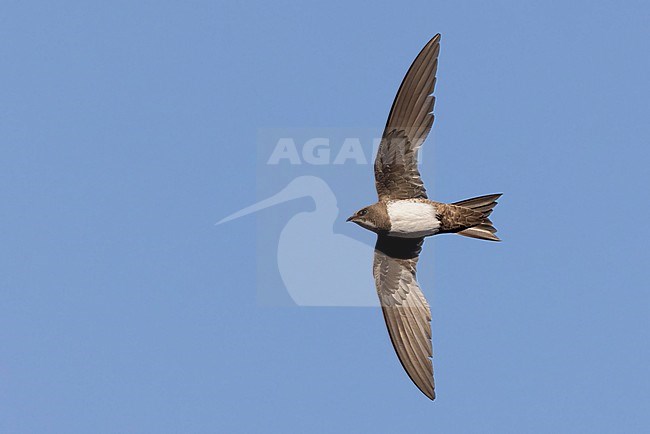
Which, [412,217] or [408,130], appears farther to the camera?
[412,217]

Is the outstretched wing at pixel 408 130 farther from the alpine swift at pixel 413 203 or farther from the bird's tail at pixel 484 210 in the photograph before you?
the bird's tail at pixel 484 210

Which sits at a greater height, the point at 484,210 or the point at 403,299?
the point at 484,210

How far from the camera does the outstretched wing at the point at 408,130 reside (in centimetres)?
1440

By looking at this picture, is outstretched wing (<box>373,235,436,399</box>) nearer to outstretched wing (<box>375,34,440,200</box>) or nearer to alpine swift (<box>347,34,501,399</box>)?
alpine swift (<box>347,34,501,399</box>)

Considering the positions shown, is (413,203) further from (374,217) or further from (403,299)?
(403,299)

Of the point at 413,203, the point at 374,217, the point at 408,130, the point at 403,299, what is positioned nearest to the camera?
the point at 408,130

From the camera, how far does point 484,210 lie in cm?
1460

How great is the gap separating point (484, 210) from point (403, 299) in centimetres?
191

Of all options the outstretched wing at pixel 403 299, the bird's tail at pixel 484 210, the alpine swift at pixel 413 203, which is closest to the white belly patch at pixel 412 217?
the alpine swift at pixel 413 203

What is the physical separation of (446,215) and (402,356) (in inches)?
82.5

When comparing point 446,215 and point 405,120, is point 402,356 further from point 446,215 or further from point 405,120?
point 405,120

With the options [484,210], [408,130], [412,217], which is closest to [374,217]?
[412,217]

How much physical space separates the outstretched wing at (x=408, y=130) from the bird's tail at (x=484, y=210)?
2.16ft

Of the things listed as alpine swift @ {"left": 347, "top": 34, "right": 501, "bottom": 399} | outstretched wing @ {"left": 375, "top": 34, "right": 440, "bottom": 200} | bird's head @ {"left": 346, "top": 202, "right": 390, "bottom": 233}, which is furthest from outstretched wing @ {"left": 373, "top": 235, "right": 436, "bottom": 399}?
outstretched wing @ {"left": 375, "top": 34, "right": 440, "bottom": 200}
